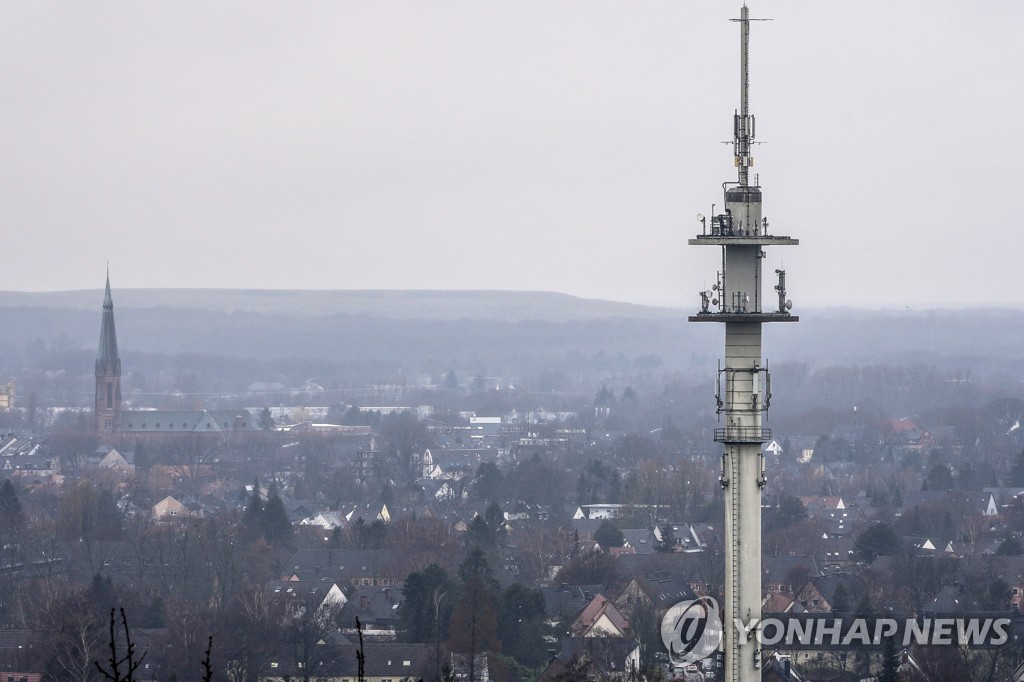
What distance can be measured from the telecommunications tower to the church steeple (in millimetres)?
158646

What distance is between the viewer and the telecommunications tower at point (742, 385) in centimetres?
2784

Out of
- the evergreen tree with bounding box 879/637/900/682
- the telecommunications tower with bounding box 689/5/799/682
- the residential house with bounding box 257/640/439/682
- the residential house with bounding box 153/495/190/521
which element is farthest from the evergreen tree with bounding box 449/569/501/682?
the residential house with bounding box 153/495/190/521

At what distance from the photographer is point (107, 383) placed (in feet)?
608

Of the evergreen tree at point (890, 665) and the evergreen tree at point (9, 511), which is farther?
the evergreen tree at point (9, 511)

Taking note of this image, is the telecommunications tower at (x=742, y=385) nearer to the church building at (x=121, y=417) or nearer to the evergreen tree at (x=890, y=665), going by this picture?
the evergreen tree at (x=890, y=665)

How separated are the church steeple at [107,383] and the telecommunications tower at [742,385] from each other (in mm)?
158646

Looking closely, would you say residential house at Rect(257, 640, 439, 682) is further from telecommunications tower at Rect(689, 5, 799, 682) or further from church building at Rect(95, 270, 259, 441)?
church building at Rect(95, 270, 259, 441)

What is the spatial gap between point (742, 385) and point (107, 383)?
162 meters

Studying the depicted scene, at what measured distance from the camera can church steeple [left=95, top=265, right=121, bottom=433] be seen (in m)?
184

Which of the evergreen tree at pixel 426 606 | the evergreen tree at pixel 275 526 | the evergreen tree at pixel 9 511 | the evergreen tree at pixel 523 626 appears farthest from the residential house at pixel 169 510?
the evergreen tree at pixel 523 626

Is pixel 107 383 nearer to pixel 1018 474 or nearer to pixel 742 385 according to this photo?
pixel 1018 474

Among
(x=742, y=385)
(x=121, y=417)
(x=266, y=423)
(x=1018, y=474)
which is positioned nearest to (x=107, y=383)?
(x=121, y=417)

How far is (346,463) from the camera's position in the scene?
5861 inches

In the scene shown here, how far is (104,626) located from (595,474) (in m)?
65.9
